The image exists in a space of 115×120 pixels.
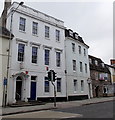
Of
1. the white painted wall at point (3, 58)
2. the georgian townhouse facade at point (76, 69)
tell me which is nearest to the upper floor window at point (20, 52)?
the white painted wall at point (3, 58)

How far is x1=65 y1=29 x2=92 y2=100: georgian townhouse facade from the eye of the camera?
25.8 metres

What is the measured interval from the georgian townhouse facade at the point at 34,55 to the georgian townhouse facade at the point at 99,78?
10.7m

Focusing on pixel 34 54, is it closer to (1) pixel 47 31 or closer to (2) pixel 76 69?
(1) pixel 47 31

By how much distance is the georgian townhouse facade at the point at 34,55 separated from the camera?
64.0 ft

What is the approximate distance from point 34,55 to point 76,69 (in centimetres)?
869

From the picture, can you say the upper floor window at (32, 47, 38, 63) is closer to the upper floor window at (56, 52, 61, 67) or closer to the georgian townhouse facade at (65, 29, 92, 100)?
the upper floor window at (56, 52, 61, 67)

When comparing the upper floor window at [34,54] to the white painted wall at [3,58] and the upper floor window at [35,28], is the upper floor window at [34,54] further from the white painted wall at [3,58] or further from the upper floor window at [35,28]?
the white painted wall at [3,58]

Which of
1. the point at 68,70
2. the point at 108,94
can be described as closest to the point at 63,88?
the point at 68,70

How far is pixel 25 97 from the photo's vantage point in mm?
19531

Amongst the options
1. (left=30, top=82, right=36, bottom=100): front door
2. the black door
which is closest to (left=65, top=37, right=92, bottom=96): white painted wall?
(left=30, top=82, right=36, bottom=100): front door

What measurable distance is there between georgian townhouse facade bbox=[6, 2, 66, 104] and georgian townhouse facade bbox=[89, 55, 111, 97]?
10665 millimetres

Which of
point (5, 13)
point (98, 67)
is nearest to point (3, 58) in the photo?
point (5, 13)

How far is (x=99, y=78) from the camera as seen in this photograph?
3509cm

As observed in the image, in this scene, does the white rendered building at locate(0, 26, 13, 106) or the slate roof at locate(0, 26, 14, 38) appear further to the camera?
the slate roof at locate(0, 26, 14, 38)
